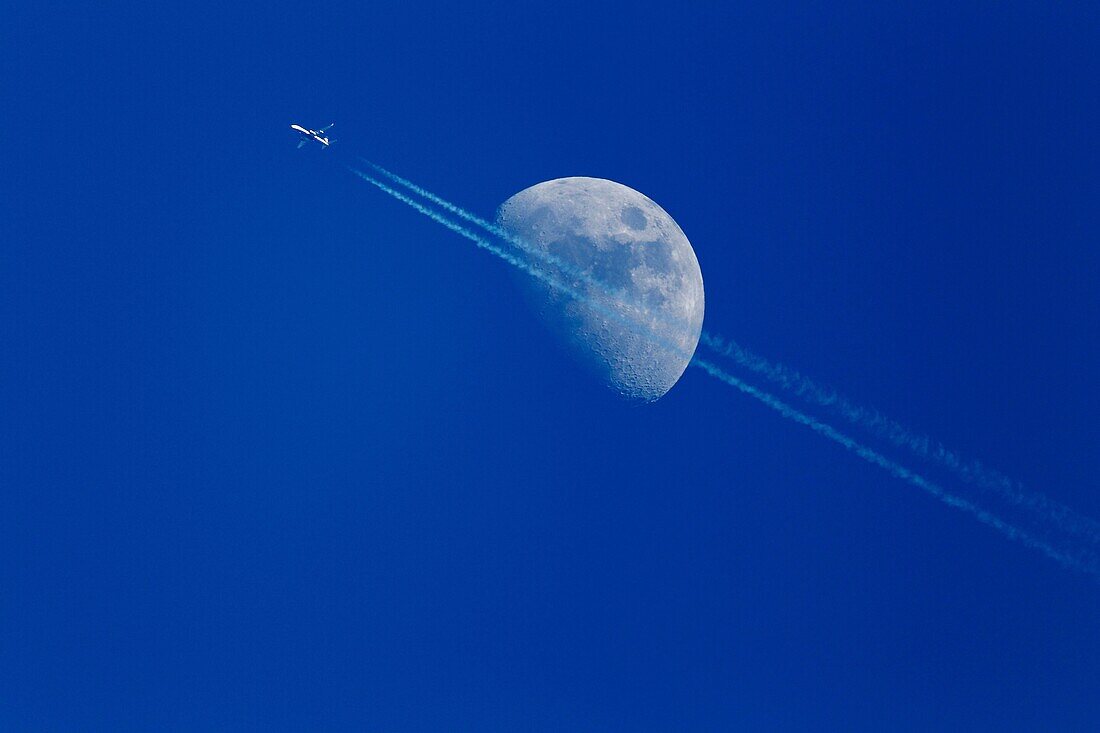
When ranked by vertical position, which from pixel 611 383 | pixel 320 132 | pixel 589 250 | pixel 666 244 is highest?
pixel 320 132

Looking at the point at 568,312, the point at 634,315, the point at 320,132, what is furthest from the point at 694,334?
the point at 320,132

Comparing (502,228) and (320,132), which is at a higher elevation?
(320,132)

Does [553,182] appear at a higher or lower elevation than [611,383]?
higher

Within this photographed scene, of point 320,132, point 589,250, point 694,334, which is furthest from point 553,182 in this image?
point 320,132

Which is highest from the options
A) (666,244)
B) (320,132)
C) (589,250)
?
(320,132)

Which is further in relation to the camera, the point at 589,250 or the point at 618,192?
the point at 618,192

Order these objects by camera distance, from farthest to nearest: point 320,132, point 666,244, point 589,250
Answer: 1. point 320,132
2. point 666,244
3. point 589,250

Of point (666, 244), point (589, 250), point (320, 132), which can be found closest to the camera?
point (589, 250)

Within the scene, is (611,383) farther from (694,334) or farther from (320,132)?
(320,132)

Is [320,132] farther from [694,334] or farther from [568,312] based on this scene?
[694,334]
